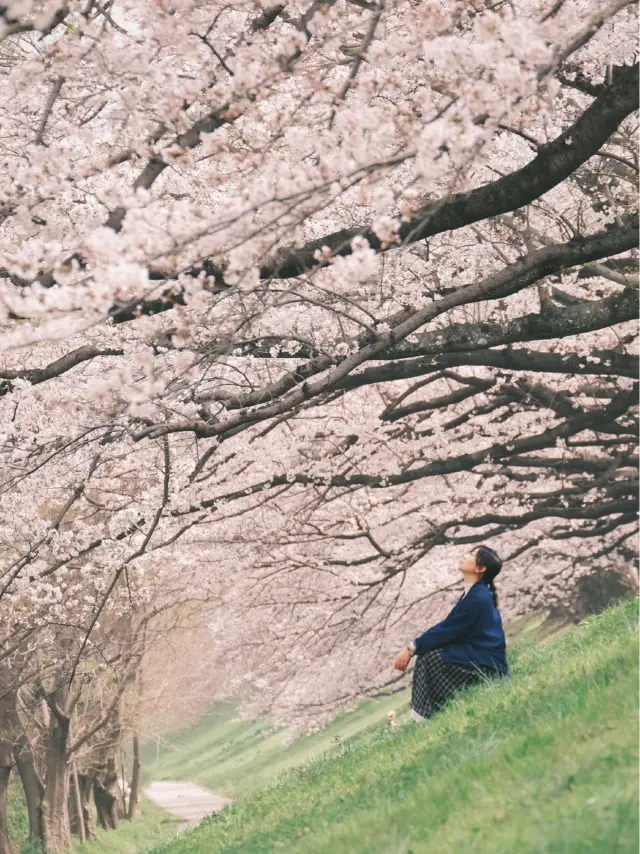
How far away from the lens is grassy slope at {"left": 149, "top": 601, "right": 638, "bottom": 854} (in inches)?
137

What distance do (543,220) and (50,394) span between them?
528 centimetres

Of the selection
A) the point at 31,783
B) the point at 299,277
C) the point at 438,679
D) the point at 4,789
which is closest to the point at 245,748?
the point at 31,783

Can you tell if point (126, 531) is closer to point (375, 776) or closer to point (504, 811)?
point (375, 776)

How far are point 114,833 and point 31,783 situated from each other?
6.87m

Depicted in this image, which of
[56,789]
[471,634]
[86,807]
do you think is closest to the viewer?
[471,634]

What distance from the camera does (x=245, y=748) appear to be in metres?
50.3

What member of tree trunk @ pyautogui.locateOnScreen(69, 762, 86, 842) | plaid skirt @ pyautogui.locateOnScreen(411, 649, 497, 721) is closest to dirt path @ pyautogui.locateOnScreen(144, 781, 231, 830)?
tree trunk @ pyautogui.locateOnScreen(69, 762, 86, 842)

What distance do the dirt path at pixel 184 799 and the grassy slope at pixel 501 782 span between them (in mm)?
26469

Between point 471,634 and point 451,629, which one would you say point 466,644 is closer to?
point 471,634

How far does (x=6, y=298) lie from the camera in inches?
173

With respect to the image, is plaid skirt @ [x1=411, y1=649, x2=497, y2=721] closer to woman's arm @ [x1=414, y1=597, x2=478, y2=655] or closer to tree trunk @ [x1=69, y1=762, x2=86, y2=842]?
woman's arm @ [x1=414, y1=597, x2=478, y2=655]

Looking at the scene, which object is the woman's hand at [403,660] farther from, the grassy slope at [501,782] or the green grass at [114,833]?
the green grass at [114,833]

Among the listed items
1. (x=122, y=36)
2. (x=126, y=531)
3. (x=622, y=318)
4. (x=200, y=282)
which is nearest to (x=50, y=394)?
(x=126, y=531)

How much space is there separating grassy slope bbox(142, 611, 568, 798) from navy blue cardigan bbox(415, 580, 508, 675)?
21668mm
